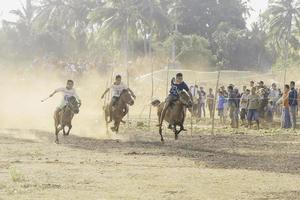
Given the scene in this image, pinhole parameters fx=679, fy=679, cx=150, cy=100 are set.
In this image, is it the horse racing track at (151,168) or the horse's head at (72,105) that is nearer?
the horse racing track at (151,168)

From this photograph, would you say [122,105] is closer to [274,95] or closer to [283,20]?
[274,95]

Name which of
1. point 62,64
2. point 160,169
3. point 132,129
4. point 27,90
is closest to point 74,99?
point 132,129

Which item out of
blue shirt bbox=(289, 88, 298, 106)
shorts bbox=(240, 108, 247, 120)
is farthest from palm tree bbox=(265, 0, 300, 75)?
blue shirt bbox=(289, 88, 298, 106)

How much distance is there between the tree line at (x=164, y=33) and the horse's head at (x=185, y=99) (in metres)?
41.5

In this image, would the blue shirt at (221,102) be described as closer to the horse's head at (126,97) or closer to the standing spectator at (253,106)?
the standing spectator at (253,106)

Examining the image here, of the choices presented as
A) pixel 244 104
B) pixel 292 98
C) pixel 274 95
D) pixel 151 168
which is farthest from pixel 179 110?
pixel 274 95

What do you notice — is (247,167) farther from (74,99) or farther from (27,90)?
(27,90)

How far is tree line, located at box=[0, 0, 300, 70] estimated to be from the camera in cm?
6400

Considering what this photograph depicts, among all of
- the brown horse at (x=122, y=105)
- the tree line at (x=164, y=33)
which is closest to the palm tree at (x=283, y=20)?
the tree line at (x=164, y=33)

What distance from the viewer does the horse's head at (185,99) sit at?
20.5 metres

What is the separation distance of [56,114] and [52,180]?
10523 mm

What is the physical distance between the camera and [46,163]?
14875 millimetres

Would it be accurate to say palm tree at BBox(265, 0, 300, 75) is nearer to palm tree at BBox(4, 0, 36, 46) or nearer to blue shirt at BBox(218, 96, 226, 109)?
palm tree at BBox(4, 0, 36, 46)

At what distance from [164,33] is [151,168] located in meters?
52.0
